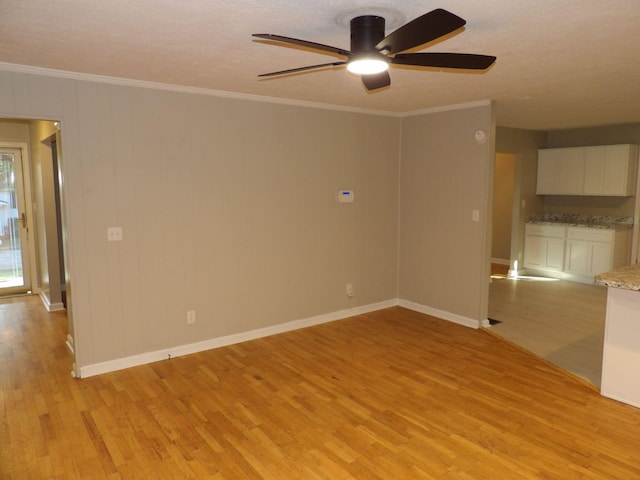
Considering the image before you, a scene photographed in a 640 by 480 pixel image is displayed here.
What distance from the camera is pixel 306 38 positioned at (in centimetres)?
256

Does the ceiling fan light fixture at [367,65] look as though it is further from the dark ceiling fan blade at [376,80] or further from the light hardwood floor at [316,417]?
the light hardwood floor at [316,417]

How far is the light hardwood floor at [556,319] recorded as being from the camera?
4.00m

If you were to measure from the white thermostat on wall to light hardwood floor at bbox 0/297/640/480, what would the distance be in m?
1.61

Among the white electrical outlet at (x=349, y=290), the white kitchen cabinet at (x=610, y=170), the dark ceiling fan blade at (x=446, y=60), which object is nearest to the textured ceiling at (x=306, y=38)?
the dark ceiling fan blade at (x=446, y=60)

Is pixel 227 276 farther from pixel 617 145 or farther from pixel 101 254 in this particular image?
pixel 617 145

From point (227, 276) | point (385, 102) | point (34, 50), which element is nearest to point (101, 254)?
point (227, 276)

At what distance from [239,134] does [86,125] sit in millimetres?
1298

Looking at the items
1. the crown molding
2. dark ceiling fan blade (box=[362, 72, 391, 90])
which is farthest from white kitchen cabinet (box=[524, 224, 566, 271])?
dark ceiling fan blade (box=[362, 72, 391, 90])

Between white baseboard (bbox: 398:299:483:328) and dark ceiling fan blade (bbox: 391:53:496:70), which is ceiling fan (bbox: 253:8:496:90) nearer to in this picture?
dark ceiling fan blade (bbox: 391:53:496:70)

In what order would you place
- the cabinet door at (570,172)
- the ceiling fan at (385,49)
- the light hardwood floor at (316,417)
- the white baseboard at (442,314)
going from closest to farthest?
the ceiling fan at (385,49) < the light hardwood floor at (316,417) < the white baseboard at (442,314) < the cabinet door at (570,172)

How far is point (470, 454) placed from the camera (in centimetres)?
259

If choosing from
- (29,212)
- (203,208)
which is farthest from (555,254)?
(29,212)

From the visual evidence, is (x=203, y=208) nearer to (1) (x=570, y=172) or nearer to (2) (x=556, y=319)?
(2) (x=556, y=319)

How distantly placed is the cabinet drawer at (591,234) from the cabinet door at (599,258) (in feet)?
0.25
